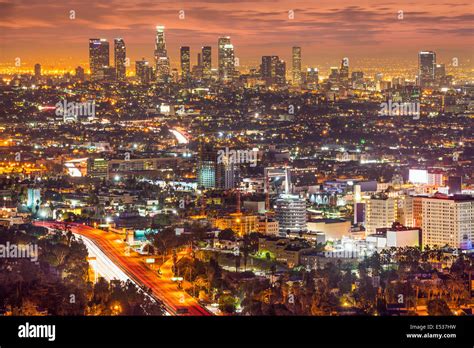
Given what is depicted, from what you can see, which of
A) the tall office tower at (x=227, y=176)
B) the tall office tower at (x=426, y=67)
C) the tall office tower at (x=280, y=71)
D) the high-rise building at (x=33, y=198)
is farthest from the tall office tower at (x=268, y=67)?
the high-rise building at (x=33, y=198)

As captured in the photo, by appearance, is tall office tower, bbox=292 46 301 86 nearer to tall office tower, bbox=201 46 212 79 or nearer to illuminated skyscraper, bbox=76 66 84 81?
tall office tower, bbox=201 46 212 79

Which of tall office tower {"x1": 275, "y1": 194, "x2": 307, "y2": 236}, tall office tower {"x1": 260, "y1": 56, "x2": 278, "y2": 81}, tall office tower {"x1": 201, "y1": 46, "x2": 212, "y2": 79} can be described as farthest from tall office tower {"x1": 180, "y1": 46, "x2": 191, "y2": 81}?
tall office tower {"x1": 275, "y1": 194, "x2": 307, "y2": 236}

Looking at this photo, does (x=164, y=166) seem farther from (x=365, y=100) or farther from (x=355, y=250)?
(x=355, y=250)

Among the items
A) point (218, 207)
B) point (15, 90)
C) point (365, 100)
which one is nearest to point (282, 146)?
point (365, 100)

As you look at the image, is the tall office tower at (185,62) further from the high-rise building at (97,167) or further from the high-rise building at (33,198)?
the high-rise building at (33,198)

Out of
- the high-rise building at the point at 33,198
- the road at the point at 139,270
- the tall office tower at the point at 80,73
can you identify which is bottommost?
the road at the point at 139,270

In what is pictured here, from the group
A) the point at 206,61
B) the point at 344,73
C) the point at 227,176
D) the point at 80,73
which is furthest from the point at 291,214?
the point at 206,61
